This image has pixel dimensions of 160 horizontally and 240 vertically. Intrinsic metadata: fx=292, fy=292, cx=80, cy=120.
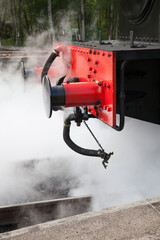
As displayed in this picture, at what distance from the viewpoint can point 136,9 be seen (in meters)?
2.60

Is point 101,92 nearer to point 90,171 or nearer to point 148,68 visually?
point 148,68

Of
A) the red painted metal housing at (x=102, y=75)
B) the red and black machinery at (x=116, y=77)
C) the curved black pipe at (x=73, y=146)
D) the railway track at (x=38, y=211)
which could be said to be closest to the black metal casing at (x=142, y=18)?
the red and black machinery at (x=116, y=77)

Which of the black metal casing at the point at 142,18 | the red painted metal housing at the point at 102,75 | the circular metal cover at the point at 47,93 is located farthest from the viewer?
the black metal casing at the point at 142,18

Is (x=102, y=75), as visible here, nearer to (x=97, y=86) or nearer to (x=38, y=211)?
(x=97, y=86)

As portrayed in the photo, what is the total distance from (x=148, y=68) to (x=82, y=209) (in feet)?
4.56

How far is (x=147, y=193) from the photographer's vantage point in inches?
110

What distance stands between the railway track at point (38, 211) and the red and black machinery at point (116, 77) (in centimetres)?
52

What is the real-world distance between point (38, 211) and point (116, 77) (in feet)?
4.47

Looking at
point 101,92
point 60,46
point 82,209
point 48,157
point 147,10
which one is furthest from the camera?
point 48,157

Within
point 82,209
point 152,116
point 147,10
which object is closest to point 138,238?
point 82,209

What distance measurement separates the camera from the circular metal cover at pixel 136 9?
8.12 feet

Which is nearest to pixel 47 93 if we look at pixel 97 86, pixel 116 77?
pixel 97 86

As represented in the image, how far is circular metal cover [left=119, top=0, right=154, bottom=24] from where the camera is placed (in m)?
2.47

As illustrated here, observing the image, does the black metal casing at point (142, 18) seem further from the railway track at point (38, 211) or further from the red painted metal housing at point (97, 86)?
the railway track at point (38, 211)
